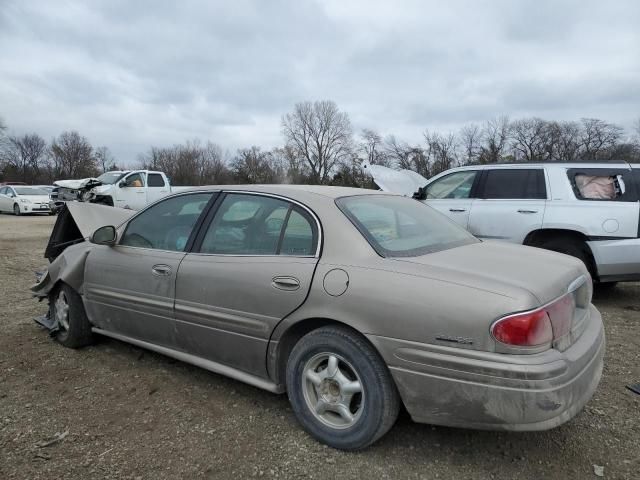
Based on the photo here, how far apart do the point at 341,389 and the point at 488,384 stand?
77cm

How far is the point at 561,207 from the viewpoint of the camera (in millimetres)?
5707

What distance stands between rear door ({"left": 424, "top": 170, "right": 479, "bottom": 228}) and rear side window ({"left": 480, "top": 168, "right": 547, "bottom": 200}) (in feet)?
0.67

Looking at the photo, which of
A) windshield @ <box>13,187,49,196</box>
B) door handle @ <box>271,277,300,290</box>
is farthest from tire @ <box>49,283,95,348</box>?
windshield @ <box>13,187,49,196</box>

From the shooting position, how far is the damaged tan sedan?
84.8 inches

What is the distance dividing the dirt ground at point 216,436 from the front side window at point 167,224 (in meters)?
0.99

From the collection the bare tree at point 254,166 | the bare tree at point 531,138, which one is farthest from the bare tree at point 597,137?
the bare tree at point 254,166

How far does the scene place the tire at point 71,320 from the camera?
4012 millimetres

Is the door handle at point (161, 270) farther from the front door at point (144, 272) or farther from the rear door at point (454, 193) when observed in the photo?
the rear door at point (454, 193)

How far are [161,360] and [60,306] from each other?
1.13 meters

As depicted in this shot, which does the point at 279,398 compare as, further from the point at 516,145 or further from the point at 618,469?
the point at 516,145

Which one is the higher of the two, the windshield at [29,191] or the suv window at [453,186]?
the suv window at [453,186]

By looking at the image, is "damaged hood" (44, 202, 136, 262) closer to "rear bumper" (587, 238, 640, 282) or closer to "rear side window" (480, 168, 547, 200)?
"rear side window" (480, 168, 547, 200)

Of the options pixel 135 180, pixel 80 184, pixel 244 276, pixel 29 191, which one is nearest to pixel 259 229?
pixel 244 276

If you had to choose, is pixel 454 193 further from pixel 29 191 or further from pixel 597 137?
pixel 597 137
